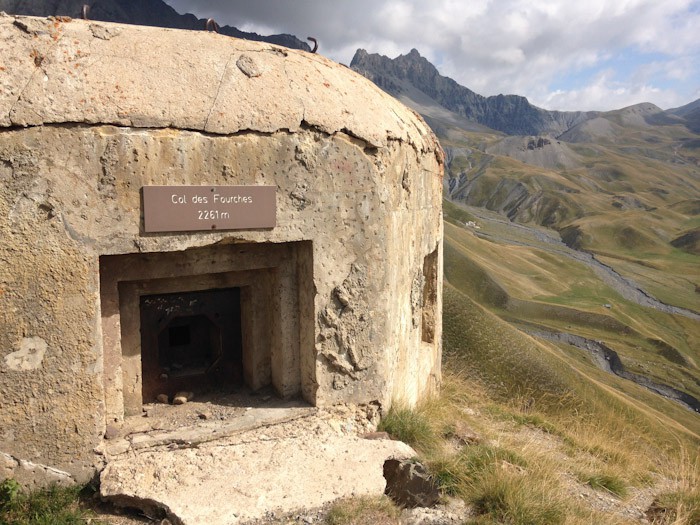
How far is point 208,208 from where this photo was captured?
324cm

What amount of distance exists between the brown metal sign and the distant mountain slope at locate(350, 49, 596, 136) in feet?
584

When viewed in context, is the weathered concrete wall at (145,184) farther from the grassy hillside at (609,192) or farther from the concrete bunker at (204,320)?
the grassy hillside at (609,192)

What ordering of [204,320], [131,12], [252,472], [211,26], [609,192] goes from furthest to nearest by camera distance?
[609,192]
[131,12]
[204,320]
[211,26]
[252,472]

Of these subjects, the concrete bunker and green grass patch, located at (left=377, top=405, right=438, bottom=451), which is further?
green grass patch, located at (left=377, top=405, right=438, bottom=451)

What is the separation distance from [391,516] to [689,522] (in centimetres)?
243

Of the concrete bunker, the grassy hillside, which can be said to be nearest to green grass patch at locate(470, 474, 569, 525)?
the concrete bunker

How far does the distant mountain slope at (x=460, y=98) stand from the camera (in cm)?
17688

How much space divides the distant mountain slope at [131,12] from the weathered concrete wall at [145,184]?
50.4 metres

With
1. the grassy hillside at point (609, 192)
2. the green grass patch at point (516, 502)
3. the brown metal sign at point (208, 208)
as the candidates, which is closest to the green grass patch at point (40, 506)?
the brown metal sign at point (208, 208)

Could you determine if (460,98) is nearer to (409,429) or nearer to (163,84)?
(409,429)

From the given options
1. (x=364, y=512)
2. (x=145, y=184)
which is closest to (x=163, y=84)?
(x=145, y=184)

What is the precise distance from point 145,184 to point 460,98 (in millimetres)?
199200

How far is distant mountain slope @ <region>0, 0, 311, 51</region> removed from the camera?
4778 centimetres

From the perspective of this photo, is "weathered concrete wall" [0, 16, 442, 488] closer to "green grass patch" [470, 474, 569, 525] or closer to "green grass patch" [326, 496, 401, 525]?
"green grass patch" [326, 496, 401, 525]
